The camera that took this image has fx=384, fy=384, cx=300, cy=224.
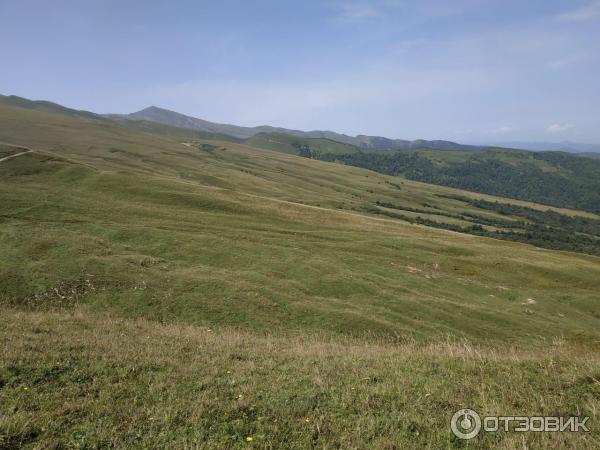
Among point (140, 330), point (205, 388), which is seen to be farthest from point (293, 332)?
point (205, 388)

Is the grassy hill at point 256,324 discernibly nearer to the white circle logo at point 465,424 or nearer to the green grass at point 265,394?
the green grass at point 265,394

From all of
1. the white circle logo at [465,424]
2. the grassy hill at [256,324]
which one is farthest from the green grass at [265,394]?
the white circle logo at [465,424]

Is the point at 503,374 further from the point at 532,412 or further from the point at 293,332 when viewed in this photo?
the point at 293,332

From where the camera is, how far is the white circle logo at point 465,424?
8.80 metres

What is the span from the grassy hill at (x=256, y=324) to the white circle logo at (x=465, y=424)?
205mm

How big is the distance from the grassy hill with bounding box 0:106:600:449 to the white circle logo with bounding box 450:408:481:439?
20cm

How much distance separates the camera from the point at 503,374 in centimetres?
1191

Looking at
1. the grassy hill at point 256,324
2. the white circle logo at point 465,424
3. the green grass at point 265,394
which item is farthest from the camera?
the grassy hill at point 256,324

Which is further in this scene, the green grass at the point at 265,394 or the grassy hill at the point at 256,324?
the grassy hill at the point at 256,324

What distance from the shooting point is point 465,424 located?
30.2 feet

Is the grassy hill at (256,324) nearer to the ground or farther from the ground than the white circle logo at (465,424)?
nearer to the ground

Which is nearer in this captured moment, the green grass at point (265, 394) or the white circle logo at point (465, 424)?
the green grass at point (265, 394)

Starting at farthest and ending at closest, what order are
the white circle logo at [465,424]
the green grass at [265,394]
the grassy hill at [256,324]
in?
the grassy hill at [256,324], the white circle logo at [465,424], the green grass at [265,394]

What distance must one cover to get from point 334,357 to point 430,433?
6.10 m
